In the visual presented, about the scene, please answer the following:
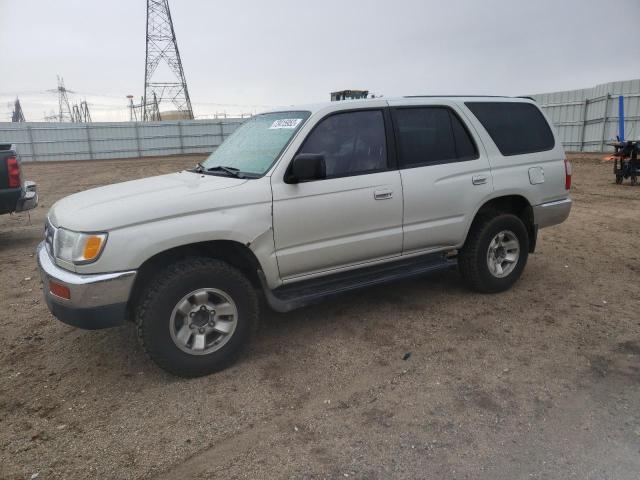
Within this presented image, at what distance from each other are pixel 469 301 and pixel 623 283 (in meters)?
1.79

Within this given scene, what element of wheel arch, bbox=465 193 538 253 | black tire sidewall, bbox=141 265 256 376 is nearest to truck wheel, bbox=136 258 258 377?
black tire sidewall, bbox=141 265 256 376

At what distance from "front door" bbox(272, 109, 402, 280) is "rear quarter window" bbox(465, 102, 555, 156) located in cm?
118

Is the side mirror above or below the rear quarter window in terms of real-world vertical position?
below

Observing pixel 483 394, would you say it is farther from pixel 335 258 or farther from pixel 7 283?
pixel 7 283

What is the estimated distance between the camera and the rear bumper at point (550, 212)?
4969mm

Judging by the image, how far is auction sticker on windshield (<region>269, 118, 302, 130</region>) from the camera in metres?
3.93

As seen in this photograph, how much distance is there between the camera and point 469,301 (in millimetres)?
4781

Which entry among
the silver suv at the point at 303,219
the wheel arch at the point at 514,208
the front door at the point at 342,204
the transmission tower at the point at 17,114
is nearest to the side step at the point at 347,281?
the silver suv at the point at 303,219

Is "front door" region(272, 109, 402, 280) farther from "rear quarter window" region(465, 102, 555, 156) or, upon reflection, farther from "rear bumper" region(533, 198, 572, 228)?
"rear bumper" region(533, 198, 572, 228)

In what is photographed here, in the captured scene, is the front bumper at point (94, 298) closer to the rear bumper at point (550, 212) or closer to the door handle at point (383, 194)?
the door handle at point (383, 194)

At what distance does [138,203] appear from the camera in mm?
3299

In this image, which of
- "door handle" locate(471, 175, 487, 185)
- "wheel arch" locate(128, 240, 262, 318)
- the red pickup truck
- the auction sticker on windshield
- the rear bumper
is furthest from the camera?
the red pickup truck

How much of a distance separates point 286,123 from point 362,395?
2206 mm

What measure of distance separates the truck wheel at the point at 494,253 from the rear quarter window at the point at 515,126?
70 cm
